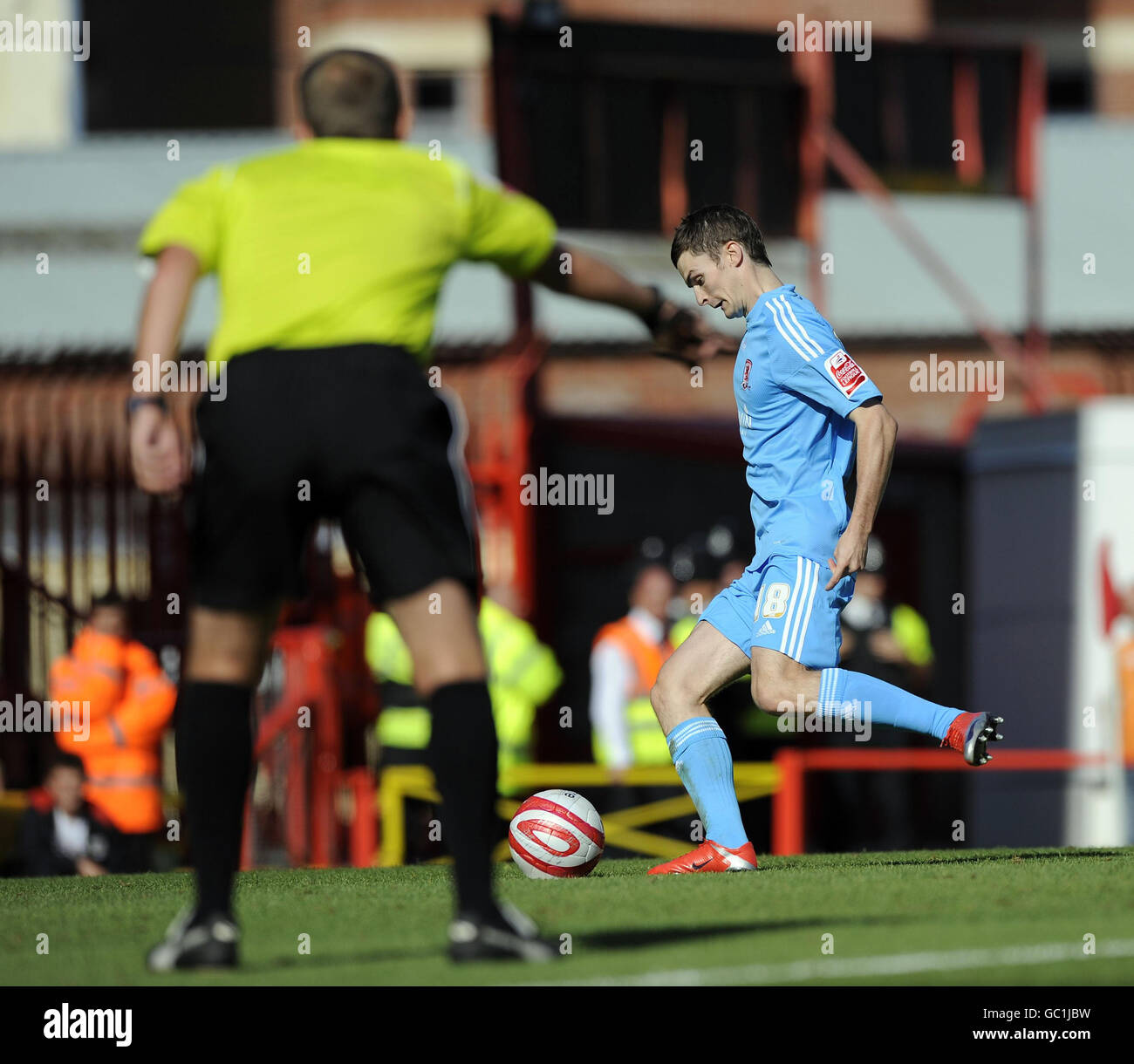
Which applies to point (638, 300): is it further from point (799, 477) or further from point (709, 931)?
point (709, 931)

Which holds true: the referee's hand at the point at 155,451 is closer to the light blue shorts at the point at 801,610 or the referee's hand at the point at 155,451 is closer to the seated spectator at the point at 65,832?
the light blue shorts at the point at 801,610

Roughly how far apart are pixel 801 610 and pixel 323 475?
2157 mm

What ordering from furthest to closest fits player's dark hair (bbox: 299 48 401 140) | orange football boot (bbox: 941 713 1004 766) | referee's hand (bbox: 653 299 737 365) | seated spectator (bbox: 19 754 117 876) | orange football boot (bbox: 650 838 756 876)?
seated spectator (bbox: 19 754 117 876) < orange football boot (bbox: 650 838 756 876) < orange football boot (bbox: 941 713 1004 766) < referee's hand (bbox: 653 299 737 365) < player's dark hair (bbox: 299 48 401 140)

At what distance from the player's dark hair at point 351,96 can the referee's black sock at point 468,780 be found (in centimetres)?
123

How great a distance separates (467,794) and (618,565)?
10.2 metres

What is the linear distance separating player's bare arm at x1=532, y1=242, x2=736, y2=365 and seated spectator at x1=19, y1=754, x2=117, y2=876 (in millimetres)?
6654

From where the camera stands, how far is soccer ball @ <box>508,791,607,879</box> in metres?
7.07

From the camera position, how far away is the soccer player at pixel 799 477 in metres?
6.18

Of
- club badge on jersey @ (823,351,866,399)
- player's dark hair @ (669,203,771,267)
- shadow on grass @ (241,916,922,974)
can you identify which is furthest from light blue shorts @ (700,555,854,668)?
shadow on grass @ (241,916,922,974)

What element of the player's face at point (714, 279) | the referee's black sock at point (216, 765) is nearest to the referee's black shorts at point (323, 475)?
the referee's black sock at point (216, 765)

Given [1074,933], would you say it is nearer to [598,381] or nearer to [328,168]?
[328,168]

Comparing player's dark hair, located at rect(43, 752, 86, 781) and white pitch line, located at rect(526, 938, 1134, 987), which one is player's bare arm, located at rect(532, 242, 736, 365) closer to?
white pitch line, located at rect(526, 938, 1134, 987)

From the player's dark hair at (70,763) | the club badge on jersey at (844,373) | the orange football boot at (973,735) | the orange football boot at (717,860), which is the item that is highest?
the club badge on jersey at (844,373)

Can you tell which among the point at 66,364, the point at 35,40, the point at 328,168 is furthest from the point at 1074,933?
the point at 35,40
